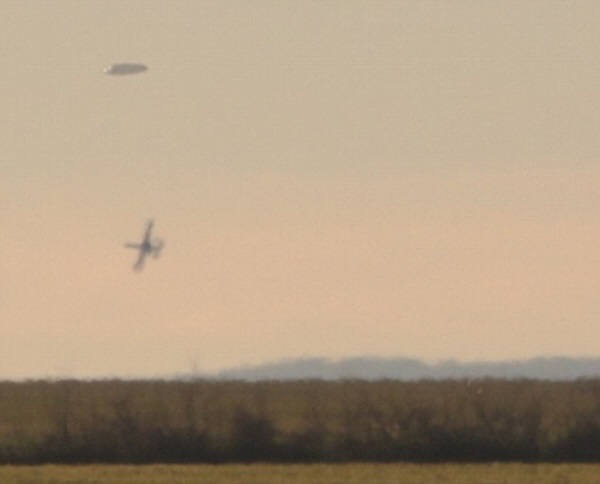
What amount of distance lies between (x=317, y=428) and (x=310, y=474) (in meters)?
11.4

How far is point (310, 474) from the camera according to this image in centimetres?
7019

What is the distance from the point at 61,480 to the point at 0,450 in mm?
13436

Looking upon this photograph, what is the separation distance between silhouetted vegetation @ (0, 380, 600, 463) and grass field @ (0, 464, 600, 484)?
4214 millimetres

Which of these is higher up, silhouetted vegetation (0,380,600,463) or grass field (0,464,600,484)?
silhouetted vegetation (0,380,600,463)

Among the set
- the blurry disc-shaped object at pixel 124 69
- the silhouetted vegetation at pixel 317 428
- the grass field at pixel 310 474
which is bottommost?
the grass field at pixel 310 474

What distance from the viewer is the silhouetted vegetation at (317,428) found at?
8000cm

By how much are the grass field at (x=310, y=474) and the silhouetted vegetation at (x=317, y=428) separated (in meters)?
4.21

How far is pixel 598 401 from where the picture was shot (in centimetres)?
8438

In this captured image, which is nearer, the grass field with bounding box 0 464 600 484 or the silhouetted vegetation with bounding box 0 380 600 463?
the grass field with bounding box 0 464 600 484

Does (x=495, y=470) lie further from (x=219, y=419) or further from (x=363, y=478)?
(x=219, y=419)

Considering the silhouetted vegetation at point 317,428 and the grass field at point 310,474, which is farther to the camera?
the silhouetted vegetation at point 317,428

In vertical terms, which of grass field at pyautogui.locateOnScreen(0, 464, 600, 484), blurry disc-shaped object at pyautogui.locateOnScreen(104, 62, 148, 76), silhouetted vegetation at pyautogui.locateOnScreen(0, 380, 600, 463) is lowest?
grass field at pyautogui.locateOnScreen(0, 464, 600, 484)

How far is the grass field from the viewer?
67688 millimetres

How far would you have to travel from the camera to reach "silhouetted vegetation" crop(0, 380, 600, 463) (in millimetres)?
80000
